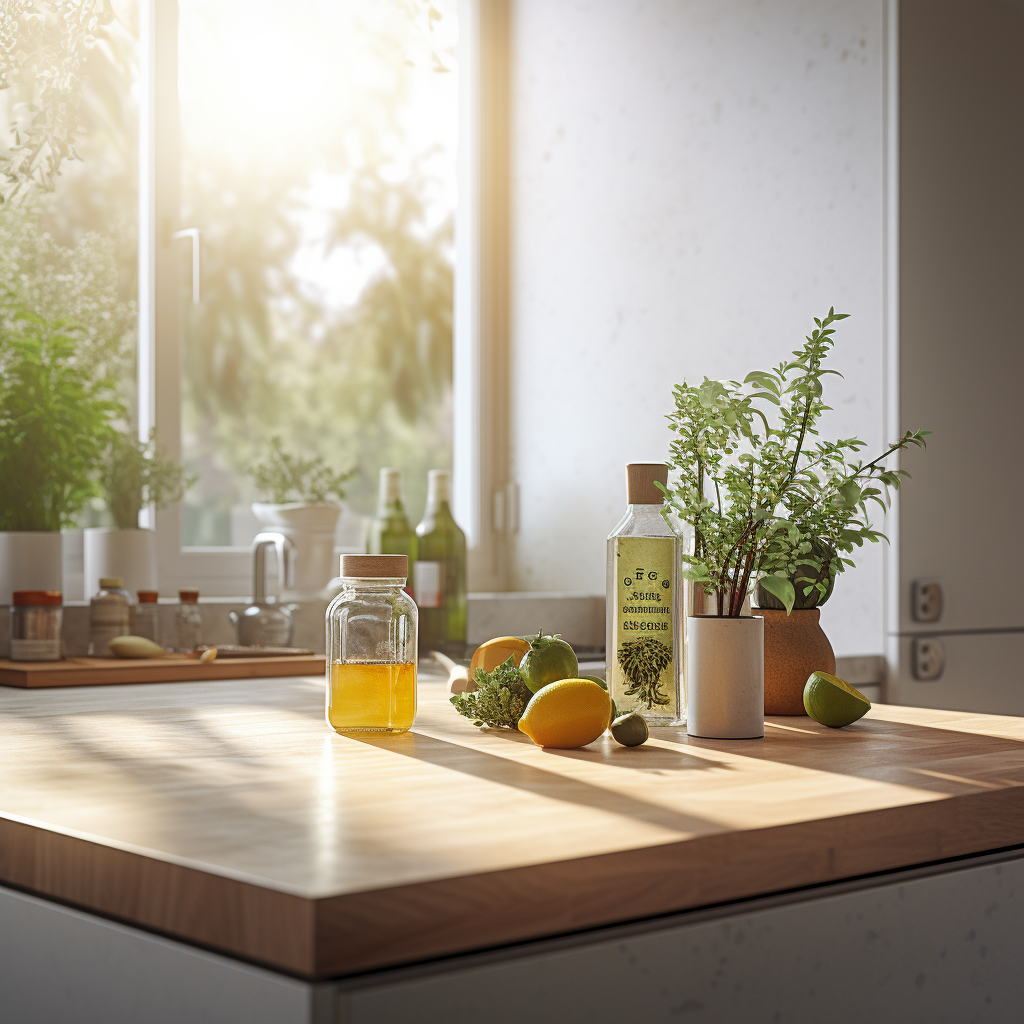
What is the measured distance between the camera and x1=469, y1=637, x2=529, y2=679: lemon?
1278 millimetres

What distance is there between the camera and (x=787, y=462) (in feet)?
3.58

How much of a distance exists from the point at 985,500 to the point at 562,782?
158 centimetres

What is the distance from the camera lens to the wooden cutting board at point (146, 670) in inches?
64.2

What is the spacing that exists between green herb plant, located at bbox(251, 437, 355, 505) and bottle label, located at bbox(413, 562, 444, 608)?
0.88 feet

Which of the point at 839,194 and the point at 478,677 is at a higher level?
the point at 839,194

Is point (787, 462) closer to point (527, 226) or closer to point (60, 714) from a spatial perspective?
point (60, 714)

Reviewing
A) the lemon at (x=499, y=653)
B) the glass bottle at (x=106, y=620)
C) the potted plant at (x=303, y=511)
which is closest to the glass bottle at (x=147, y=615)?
the glass bottle at (x=106, y=620)

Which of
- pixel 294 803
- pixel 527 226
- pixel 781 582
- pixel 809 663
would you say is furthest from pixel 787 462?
pixel 527 226

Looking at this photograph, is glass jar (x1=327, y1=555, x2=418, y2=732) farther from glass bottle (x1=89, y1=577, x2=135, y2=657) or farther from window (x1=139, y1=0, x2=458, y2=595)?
window (x1=139, y1=0, x2=458, y2=595)

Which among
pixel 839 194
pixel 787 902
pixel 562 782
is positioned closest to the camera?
pixel 787 902

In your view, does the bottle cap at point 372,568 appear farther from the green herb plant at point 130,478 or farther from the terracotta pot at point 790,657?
the green herb plant at point 130,478

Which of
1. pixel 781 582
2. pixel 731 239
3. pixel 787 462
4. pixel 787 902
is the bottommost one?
pixel 787 902

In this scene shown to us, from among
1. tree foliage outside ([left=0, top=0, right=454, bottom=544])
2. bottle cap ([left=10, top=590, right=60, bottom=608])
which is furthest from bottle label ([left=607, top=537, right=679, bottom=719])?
tree foliage outside ([left=0, top=0, right=454, bottom=544])

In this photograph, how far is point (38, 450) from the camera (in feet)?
6.38
